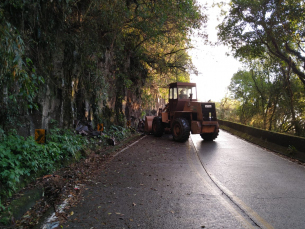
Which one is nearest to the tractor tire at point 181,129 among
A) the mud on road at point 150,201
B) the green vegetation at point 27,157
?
the mud on road at point 150,201

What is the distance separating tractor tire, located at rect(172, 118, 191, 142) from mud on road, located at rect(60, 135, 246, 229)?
18.4 feet

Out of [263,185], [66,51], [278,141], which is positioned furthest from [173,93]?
[263,185]

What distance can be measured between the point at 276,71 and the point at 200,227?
21453 millimetres

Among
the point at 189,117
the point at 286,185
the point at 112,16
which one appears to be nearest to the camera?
the point at 286,185

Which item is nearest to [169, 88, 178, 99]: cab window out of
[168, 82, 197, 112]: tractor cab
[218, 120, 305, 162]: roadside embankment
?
[168, 82, 197, 112]: tractor cab

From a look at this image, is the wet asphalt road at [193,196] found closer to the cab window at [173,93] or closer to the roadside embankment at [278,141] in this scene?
the roadside embankment at [278,141]

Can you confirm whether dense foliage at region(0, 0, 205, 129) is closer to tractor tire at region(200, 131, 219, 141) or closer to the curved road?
the curved road

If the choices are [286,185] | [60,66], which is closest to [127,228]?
[286,185]

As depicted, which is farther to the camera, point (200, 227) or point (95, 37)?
point (95, 37)

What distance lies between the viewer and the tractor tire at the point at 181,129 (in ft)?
46.0

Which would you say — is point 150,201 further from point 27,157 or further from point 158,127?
point 158,127

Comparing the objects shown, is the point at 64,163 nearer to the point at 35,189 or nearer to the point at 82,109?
the point at 35,189

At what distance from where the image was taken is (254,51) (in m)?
17.6

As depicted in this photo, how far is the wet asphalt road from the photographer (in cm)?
425
